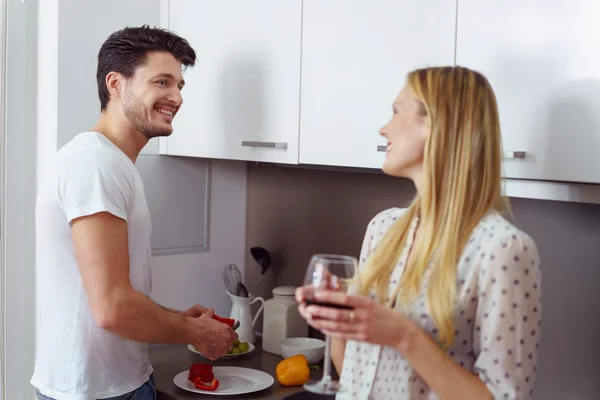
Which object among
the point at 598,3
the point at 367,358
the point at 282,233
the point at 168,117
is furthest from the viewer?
the point at 282,233

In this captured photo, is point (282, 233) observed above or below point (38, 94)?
below

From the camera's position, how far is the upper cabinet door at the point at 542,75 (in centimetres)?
131

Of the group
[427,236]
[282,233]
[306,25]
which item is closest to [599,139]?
[427,236]

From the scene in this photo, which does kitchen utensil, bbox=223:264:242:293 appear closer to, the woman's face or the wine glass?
the woman's face

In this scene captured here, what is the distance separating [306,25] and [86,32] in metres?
0.79

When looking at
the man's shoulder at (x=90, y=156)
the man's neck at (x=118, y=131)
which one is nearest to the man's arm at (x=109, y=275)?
the man's shoulder at (x=90, y=156)

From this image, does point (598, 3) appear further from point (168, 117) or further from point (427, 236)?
point (168, 117)

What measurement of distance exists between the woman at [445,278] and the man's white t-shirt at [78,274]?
0.63 meters

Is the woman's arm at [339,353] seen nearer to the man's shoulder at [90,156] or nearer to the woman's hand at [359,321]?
the woman's hand at [359,321]

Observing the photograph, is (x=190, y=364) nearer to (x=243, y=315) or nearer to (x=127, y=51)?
(x=243, y=315)

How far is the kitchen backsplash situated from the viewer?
1.73 m

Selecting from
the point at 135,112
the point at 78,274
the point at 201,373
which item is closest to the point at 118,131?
the point at 135,112

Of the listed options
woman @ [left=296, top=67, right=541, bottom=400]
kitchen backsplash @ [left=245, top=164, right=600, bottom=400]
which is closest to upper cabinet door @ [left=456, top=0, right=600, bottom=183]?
woman @ [left=296, top=67, right=541, bottom=400]

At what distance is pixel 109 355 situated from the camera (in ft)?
5.98
